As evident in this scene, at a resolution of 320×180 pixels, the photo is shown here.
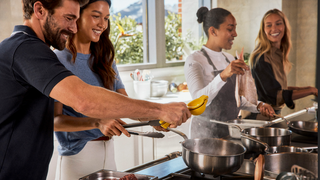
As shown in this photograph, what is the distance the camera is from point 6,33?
6.16 ft

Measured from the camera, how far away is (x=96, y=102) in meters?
0.76

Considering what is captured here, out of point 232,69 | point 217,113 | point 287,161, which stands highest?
point 232,69

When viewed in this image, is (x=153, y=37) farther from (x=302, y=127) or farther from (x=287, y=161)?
(x=287, y=161)

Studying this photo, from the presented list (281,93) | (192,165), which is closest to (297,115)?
(281,93)

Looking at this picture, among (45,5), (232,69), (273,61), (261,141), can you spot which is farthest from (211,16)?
(45,5)

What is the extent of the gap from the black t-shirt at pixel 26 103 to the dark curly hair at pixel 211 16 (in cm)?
95

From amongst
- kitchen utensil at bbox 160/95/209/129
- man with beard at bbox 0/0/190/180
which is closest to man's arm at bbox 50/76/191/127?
man with beard at bbox 0/0/190/180

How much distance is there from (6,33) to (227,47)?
4.30 feet

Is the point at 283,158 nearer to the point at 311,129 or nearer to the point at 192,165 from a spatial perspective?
the point at 192,165

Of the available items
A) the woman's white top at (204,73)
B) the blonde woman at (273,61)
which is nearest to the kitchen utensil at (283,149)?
the woman's white top at (204,73)

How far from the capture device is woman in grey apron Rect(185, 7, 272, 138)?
5.08 ft

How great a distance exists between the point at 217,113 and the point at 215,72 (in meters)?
0.21

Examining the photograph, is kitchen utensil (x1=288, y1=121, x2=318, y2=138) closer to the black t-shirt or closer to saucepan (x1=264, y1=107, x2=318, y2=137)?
saucepan (x1=264, y1=107, x2=318, y2=137)

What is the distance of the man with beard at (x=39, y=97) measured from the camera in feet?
2.45
